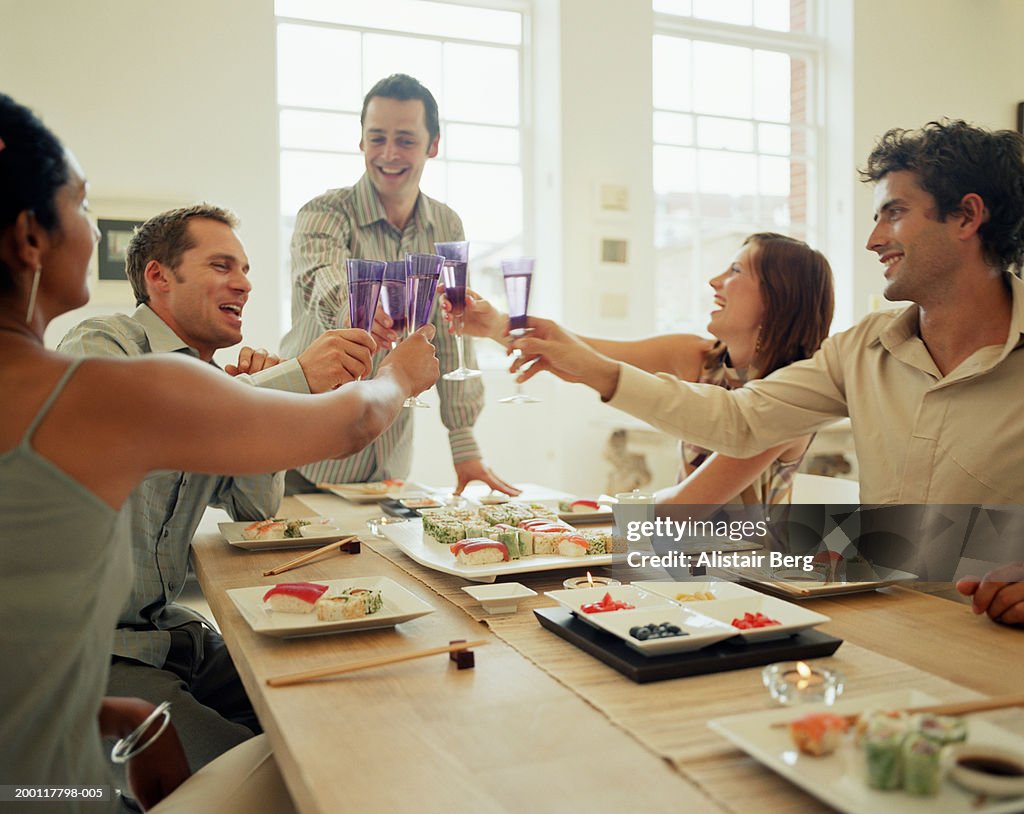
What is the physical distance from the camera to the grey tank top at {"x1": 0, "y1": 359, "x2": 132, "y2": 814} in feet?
2.94

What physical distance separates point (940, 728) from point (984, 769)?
4 centimetres

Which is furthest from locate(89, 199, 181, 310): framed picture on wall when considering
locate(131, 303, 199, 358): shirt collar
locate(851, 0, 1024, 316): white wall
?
locate(851, 0, 1024, 316): white wall

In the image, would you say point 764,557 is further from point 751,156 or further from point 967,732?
point 751,156

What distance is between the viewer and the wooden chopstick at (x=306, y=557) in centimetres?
160

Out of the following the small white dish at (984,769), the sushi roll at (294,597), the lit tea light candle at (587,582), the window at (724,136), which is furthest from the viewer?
the window at (724,136)

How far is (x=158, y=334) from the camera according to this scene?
1981 mm

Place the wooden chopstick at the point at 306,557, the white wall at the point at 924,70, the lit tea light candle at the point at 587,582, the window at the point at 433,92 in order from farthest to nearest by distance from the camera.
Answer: the white wall at the point at 924,70
the window at the point at 433,92
the wooden chopstick at the point at 306,557
the lit tea light candle at the point at 587,582

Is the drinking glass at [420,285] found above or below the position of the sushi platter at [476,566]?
above

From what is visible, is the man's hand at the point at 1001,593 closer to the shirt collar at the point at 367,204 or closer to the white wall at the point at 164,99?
the shirt collar at the point at 367,204

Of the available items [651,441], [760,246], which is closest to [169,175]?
[651,441]

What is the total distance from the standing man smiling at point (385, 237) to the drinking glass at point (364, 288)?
80 centimetres

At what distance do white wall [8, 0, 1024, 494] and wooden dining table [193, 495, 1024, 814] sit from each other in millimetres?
3903

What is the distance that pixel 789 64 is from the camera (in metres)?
6.68

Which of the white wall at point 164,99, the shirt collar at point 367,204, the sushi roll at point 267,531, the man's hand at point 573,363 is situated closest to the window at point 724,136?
the white wall at point 164,99
